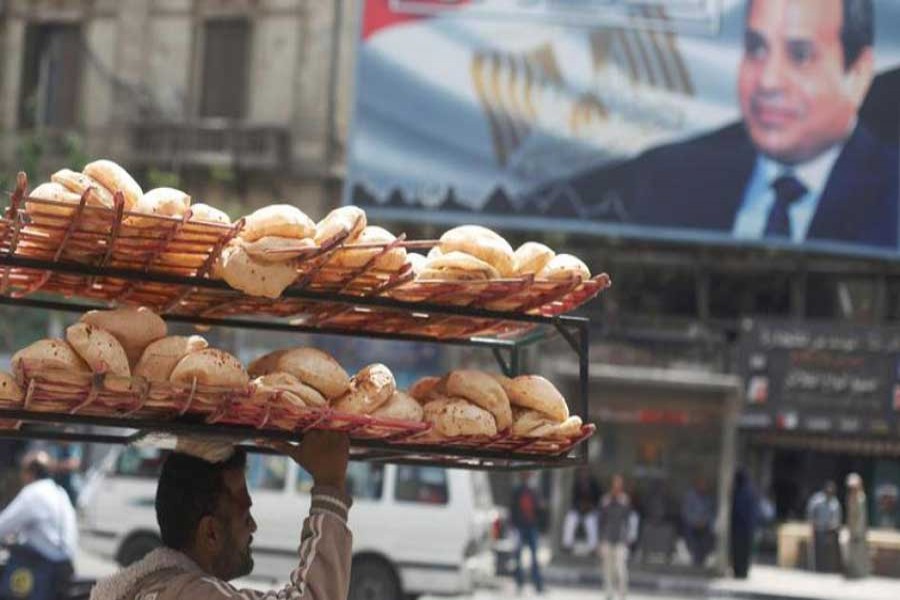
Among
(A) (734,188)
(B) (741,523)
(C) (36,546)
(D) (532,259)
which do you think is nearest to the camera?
(D) (532,259)

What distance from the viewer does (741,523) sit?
1072 inches

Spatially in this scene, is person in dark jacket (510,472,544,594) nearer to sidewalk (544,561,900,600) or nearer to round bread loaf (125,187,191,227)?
sidewalk (544,561,900,600)

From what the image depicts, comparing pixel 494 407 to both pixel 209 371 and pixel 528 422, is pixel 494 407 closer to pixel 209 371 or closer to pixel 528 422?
pixel 528 422

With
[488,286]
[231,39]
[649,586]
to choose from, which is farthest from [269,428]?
[231,39]

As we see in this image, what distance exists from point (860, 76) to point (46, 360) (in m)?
30.0

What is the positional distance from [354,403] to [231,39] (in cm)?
3194

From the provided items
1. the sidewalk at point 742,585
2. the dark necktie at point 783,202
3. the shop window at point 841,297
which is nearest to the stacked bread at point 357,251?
the sidewalk at point 742,585

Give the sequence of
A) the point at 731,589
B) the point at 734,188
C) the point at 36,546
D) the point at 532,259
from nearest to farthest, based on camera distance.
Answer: the point at 532,259 → the point at 36,546 → the point at 731,589 → the point at 734,188

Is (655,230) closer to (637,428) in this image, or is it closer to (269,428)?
(637,428)

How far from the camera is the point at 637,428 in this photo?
96.0 ft

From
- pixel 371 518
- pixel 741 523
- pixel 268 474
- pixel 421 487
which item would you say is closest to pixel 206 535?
pixel 371 518

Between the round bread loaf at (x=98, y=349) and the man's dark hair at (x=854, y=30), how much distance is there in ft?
96.9

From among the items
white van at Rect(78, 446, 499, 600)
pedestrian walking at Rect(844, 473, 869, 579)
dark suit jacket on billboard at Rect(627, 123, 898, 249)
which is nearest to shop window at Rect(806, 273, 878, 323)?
dark suit jacket on billboard at Rect(627, 123, 898, 249)

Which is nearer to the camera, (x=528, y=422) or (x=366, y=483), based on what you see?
(x=528, y=422)
